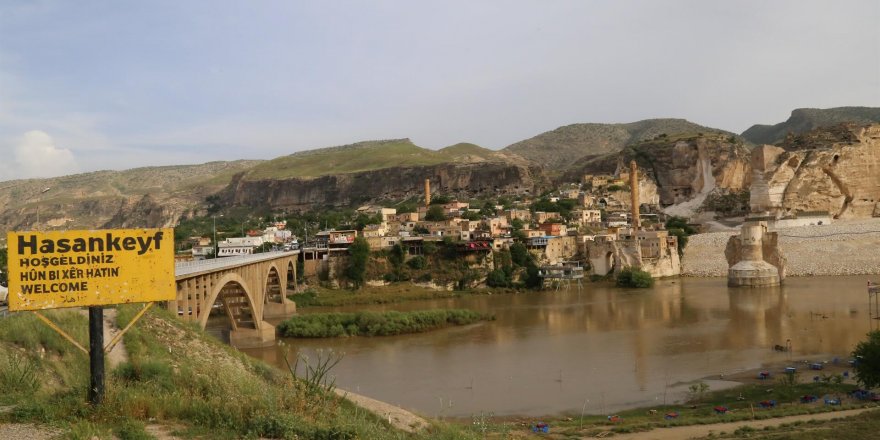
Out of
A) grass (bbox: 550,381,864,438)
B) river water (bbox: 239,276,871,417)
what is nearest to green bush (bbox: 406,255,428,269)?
river water (bbox: 239,276,871,417)

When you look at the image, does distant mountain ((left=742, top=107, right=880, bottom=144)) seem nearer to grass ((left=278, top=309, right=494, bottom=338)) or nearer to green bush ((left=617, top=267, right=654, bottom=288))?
green bush ((left=617, top=267, right=654, bottom=288))

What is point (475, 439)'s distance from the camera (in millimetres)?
8875

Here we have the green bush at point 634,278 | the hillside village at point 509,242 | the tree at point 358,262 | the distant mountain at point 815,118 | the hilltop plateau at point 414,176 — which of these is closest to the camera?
the green bush at point 634,278

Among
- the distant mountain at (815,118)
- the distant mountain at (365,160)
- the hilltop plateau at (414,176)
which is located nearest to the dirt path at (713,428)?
the hilltop plateau at (414,176)

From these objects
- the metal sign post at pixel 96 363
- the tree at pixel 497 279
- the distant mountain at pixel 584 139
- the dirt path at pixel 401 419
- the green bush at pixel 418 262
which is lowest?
the tree at pixel 497 279

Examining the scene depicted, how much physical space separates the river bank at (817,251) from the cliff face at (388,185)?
45.5m

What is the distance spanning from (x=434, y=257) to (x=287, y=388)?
4200 centimetres

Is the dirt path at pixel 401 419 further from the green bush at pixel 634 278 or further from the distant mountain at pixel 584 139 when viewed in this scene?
the distant mountain at pixel 584 139

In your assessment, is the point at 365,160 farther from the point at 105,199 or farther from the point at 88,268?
the point at 88,268

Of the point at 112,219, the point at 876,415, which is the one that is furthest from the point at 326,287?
the point at 112,219

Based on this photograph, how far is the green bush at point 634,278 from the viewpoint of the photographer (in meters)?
46.5

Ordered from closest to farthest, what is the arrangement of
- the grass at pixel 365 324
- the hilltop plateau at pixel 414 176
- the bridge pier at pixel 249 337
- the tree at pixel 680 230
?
the bridge pier at pixel 249 337 < the grass at pixel 365 324 < the tree at pixel 680 230 < the hilltop plateau at pixel 414 176

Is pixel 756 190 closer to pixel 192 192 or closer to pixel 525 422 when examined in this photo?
pixel 525 422

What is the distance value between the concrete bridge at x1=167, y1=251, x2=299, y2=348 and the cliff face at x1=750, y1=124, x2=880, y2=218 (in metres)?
46.4
